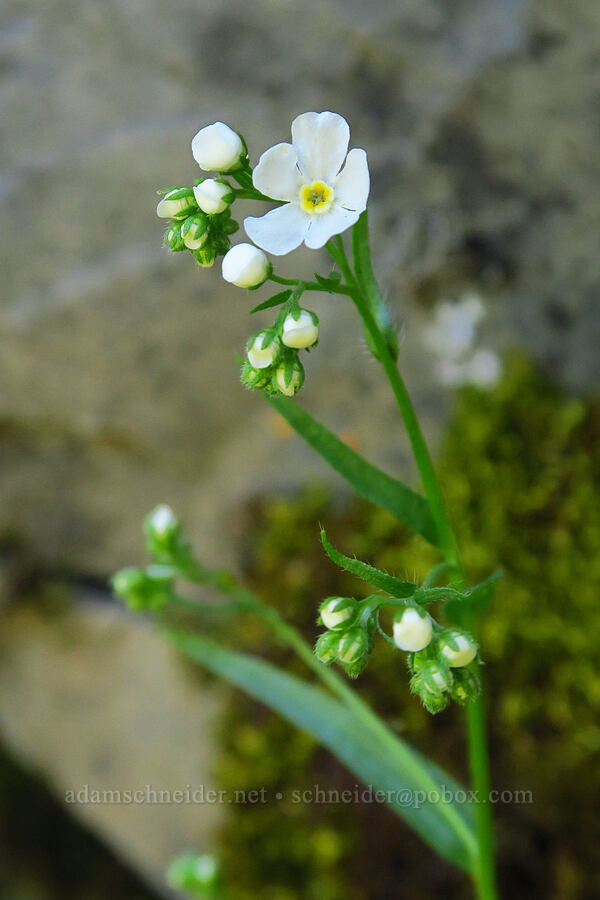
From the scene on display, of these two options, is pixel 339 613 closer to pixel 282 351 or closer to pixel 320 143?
pixel 282 351

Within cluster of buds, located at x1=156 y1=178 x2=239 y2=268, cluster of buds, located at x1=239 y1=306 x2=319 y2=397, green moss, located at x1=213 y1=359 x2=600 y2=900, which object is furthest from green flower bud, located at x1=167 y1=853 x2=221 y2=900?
cluster of buds, located at x1=156 y1=178 x2=239 y2=268

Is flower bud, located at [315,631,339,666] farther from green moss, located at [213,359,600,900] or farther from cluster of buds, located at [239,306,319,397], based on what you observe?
green moss, located at [213,359,600,900]

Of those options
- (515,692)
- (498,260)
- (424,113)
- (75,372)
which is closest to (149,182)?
(75,372)

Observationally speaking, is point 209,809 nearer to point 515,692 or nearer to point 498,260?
point 515,692

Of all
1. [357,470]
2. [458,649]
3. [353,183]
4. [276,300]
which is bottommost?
[458,649]

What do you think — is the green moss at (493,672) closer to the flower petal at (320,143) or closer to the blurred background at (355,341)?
the blurred background at (355,341)

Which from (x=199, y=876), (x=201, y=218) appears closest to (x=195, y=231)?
(x=201, y=218)
